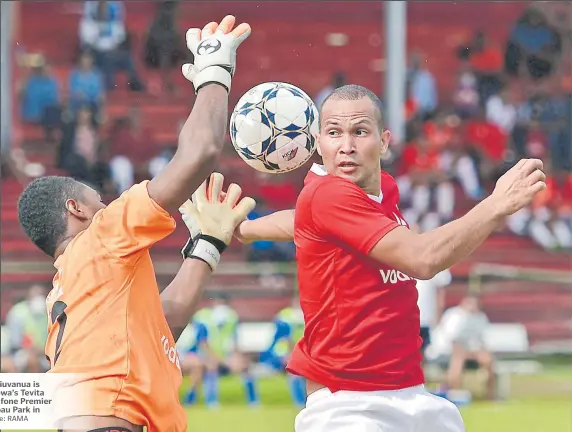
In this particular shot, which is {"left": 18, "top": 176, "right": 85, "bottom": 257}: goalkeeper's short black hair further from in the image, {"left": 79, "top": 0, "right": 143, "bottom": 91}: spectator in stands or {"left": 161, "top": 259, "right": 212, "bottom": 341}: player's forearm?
{"left": 79, "top": 0, "right": 143, "bottom": 91}: spectator in stands

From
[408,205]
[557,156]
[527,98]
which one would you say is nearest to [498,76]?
[527,98]

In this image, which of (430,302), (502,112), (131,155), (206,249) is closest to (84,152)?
(131,155)

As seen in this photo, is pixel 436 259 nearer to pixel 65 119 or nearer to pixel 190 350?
pixel 190 350

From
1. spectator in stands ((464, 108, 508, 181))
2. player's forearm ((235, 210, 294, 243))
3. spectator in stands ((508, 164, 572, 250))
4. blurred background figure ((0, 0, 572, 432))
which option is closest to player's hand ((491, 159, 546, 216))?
player's forearm ((235, 210, 294, 243))

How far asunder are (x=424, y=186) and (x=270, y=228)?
1425cm

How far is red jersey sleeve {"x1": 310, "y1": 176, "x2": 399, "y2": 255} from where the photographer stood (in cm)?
461

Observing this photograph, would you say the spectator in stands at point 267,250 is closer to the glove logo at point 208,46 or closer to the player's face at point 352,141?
the player's face at point 352,141

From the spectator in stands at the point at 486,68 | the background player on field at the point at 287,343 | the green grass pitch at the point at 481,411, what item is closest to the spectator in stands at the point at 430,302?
the green grass pitch at the point at 481,411

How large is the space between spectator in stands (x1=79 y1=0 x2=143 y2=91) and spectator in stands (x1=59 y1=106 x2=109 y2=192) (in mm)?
1743

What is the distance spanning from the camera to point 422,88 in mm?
22109

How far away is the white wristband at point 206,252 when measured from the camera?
17.8ft

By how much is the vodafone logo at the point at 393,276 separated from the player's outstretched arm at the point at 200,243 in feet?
3.31

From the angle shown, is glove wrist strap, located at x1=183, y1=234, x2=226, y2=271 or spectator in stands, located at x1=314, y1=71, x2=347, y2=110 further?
spectator in stands, located at x1=314, y1=71, x2=347, y2=110

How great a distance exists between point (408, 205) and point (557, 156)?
14.2ft
